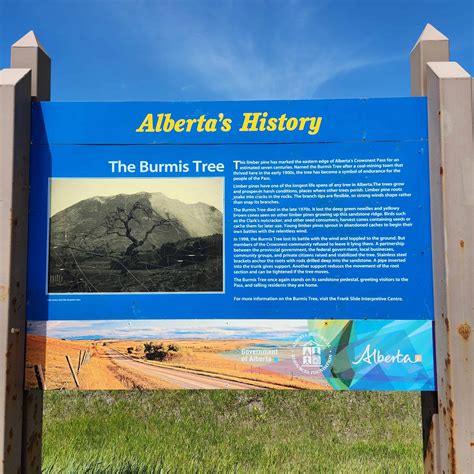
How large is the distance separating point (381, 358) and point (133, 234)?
1893 mm

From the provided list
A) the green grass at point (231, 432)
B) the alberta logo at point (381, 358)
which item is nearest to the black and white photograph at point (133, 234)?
the alberta logo at point (381, 358)

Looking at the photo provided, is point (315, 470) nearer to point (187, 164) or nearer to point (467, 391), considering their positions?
point (467, 391)

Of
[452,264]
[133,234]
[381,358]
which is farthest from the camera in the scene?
[133,234]

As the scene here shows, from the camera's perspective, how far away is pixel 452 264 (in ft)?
9.30

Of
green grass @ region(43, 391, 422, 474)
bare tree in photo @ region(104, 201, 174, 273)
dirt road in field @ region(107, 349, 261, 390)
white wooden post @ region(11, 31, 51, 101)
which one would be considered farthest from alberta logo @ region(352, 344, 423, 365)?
white wooden post @ region(11, 31, 51, 101)

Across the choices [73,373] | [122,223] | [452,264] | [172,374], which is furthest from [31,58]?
[452,264]

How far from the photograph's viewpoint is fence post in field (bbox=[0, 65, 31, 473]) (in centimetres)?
282

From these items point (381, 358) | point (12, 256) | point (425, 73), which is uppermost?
point (425, 73)

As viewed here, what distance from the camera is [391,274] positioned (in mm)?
2990

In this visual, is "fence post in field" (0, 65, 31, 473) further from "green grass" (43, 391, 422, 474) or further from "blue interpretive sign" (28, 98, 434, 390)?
"green grass" (43, 391, 422, 474)

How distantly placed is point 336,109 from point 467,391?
2.03m

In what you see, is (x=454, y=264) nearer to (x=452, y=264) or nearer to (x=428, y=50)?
(x=452, y=264)

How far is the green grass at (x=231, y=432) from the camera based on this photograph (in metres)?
4.86

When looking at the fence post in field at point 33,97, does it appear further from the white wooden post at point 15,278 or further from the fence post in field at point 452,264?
the fence post in field at point 452,264
